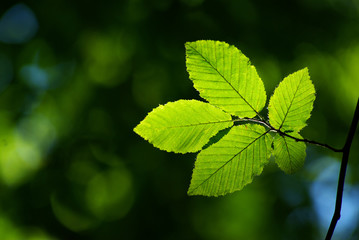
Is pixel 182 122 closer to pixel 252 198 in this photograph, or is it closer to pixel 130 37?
pixel 252 198

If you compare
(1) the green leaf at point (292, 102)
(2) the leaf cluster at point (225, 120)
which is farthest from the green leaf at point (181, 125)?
(1) the green leaf at point (292, 102)

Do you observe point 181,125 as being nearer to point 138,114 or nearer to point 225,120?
point 225,120

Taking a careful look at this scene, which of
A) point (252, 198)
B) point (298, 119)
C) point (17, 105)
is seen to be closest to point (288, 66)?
point (252, 198)

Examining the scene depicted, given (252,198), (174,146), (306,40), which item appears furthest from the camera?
(306,40)

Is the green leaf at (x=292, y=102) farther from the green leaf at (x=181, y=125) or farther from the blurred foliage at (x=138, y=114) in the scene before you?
the blurred foliage at (x=138, y=114)

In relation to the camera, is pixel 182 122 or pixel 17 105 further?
pixel 17 105

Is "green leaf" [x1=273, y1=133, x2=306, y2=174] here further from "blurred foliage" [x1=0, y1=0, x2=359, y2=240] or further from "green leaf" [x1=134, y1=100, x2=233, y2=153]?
"blurred foliage" [x1=0, y1=0, x2=359, y2=240]

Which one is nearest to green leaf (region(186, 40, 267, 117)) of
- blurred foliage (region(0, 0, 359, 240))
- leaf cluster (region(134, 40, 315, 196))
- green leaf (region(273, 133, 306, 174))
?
leaf cluster (region(134, 40, 315, 196))
